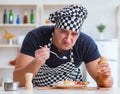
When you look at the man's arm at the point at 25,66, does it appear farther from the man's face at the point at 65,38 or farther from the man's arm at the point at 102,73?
the man's arm at the point at 102,73

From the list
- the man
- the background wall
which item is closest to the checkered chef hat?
the man

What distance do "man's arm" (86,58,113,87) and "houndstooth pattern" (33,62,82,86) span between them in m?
0.12

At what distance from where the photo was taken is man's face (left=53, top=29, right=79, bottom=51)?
5.72ft

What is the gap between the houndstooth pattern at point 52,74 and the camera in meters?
1.84

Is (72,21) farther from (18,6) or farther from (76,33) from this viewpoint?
(18,6)

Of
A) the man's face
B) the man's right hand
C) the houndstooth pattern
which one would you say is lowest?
the houndstooth pattern

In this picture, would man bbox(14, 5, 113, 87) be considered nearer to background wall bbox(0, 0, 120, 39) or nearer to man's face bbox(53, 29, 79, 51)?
man's face bbox(53, 29, 79, 51)

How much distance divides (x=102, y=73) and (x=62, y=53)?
12.4 inches

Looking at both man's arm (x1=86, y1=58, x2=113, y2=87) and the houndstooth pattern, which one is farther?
the houndstooth pattern

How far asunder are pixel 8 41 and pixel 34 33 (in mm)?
3237

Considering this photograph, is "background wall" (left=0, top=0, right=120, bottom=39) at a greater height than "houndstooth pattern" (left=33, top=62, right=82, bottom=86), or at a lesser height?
greater

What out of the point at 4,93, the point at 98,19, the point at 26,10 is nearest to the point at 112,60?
the point at 98,19

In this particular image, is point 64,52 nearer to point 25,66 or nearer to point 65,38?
point 65,38

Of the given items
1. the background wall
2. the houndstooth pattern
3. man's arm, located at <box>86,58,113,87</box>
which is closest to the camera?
man's arm, located at <box>86,58,113,87</box>
